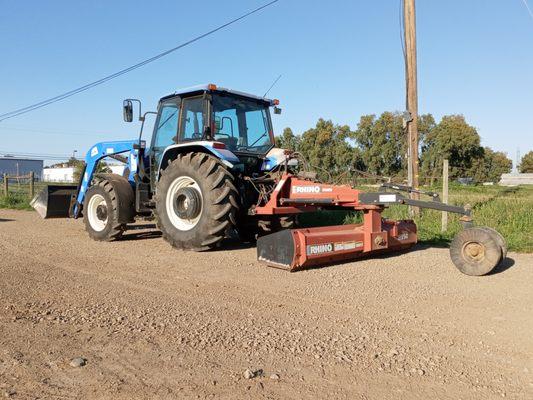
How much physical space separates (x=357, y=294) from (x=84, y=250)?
4617mm

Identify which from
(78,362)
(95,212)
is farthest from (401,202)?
(95,212)

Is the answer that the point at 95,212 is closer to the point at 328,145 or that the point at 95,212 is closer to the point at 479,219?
the point at 479,219

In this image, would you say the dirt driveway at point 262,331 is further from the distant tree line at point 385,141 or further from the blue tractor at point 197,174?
the distant tree line at point 385,141

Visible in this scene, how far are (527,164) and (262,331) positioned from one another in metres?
94.5

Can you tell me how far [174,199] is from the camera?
7.67 m

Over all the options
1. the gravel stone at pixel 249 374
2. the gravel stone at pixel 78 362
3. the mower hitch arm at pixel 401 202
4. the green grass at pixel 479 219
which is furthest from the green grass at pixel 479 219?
the gravel stone at pixel 78 362

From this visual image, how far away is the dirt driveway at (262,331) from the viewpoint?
2.84m

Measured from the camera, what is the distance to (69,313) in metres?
4.13

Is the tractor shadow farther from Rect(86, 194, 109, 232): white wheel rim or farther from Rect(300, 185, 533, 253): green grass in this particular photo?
Rect(86, 194, 109, 232): white wheel rim

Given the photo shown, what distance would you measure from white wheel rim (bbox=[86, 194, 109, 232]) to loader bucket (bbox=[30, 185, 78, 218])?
6.04 feet

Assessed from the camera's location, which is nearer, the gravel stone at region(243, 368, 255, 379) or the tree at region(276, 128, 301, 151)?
the gravel stone at region(243, 368, 255, 379)

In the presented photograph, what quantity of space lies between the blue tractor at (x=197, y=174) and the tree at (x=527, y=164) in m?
87.9

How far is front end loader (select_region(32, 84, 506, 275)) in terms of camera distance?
5.97m

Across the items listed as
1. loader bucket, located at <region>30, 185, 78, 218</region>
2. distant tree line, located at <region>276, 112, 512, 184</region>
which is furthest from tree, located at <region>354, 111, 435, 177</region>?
loader bucket, located at <region>30, 185, 78, 218</region>
